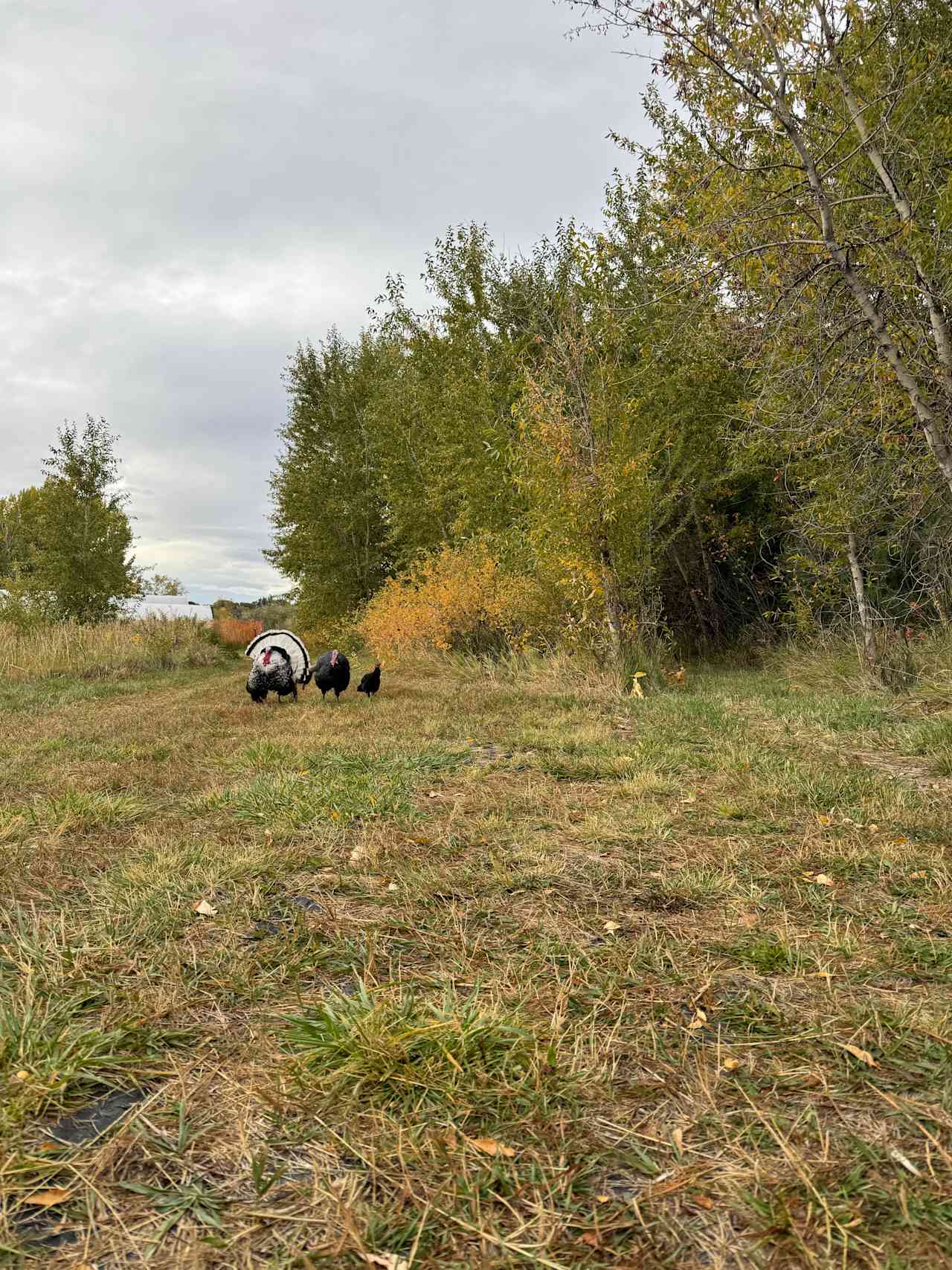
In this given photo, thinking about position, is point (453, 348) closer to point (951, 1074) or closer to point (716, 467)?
point (716, 467)

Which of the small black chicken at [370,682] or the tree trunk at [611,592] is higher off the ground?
the tree trunk at [611,592]

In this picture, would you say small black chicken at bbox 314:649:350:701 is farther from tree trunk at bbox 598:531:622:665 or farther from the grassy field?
the grassy field

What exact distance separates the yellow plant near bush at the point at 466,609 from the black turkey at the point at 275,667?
11.9 ft

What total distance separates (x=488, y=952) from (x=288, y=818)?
180 cm

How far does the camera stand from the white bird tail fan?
9.05 m

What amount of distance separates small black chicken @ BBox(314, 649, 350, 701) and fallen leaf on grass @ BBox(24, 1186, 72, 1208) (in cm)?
753

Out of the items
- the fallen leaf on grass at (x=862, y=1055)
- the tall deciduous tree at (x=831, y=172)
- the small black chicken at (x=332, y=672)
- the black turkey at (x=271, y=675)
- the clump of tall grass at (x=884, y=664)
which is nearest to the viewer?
the fallen leaf on grass at (x=862, y=1055)

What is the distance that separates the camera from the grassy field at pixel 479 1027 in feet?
4.10

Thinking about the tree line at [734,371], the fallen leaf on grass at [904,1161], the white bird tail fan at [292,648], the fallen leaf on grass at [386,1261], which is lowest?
the fallen leaf on grass at [904,1161]

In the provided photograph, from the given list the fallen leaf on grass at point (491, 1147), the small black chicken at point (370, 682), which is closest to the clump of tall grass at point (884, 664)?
the small black chicken at point (370, 682)

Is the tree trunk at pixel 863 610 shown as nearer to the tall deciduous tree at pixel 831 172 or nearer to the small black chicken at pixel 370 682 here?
the tall deciduous tree at pixel 831 172

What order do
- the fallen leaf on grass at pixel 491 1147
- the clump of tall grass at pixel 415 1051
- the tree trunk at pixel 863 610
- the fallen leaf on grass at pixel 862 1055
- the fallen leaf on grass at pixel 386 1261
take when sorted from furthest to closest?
1. the tree trunk at pixel 863 610
2. the fallen leaf on grass at pixel 862 1055
3. the clump of tall grass at pixel 415 1051
4. the fallen leaf on grass at pixel 491 1147
5. the fallen leaf on grass at pixel 386 1261

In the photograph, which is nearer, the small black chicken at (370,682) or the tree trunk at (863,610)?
the tree trunk at (863,610)

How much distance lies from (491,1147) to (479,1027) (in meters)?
0.32
